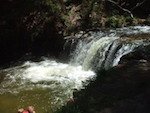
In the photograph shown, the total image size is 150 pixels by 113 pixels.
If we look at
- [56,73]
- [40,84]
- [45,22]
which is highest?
[45,22]

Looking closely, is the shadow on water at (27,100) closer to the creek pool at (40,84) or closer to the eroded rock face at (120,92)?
the creek pool at (40,84)

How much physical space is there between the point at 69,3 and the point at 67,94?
764 cm

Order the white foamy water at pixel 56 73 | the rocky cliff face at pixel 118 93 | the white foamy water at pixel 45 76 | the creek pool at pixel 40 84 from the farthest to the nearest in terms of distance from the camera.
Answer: the white foamy water at pixel 56 73
the white foamy water at pixel 45 76
the creek pool at pixel 40 84
the rocky cliff face at pixel 118 93

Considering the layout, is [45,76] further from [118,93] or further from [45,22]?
[118,93]

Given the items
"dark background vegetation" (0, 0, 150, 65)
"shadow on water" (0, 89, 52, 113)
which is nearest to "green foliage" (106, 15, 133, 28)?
"dark background vegetation" (0, 0, 150, 65)

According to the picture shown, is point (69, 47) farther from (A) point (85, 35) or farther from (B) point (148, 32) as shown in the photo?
(B) point (148, 32)

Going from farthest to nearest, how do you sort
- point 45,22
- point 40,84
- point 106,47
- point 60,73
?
point 45,22 → point 106,47 → point 60,73 → point 40,84

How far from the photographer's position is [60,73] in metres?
13.3

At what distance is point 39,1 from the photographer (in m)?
16.5

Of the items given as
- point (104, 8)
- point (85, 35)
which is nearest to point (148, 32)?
point (85, 35)

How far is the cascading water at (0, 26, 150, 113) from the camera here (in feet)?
36.0

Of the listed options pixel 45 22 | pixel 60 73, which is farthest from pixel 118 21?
pixel 60 73

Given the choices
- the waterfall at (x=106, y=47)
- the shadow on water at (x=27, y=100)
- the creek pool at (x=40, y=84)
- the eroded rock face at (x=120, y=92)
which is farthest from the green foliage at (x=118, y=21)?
the eroded rock face at (x=120, y=92)

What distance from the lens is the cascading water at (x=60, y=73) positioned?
10984 millimetres
